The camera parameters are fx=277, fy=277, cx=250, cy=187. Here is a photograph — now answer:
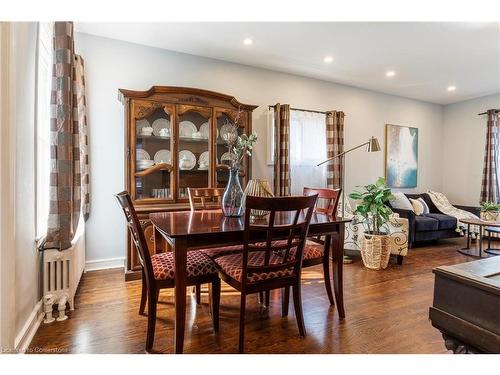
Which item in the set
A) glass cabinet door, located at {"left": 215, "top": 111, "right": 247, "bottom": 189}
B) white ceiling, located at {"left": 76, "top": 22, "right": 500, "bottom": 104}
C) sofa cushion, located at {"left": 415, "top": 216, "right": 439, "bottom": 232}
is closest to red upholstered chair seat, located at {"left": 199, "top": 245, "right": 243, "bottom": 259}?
glass cabinet door, located at {"left": 215, "top": 111, "right": 247, "bottom": 189}

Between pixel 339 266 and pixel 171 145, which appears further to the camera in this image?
pixel 171 145

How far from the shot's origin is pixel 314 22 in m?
2.65

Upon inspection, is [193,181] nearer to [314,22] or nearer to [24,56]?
[24,56]

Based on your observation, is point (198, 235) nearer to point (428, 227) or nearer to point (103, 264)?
point (103, 264)

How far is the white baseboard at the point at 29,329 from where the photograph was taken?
157 cm

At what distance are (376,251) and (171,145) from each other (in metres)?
2.57

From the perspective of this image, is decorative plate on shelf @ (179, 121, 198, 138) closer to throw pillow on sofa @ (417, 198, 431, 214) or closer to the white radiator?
the white radiator

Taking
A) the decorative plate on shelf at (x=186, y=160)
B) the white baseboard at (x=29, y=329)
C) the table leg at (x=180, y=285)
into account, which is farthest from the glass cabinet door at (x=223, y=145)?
the white baseboard at (x=29, y=329)

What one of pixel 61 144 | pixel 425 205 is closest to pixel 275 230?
pixel 61 144

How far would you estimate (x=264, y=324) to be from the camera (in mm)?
1971

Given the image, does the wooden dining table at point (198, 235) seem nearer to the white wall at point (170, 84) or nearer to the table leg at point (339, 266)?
the table leg at point (339, 266)

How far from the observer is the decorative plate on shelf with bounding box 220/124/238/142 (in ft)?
10.9

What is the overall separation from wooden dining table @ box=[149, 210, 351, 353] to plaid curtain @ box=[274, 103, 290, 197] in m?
1.63
